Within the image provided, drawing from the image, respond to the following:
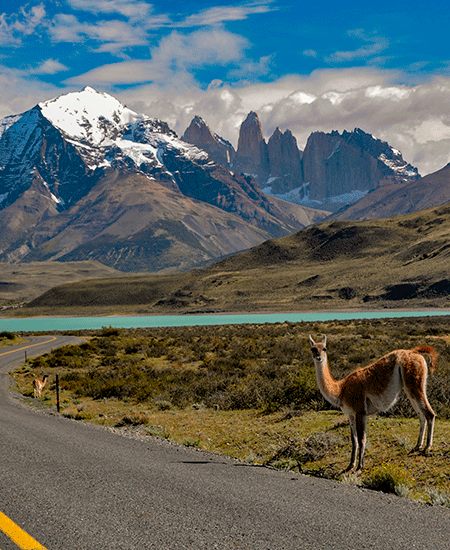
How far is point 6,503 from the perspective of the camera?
692 centimetres

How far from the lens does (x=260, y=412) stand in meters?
14.9

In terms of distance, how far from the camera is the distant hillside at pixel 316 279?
112 meters

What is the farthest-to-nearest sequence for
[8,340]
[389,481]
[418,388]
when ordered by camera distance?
[8,340]
[418,388]
[389,481]

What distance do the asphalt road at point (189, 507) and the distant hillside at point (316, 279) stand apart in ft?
319

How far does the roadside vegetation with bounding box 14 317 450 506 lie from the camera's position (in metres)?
8.69

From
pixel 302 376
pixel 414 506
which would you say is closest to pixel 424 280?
pixel 302 376

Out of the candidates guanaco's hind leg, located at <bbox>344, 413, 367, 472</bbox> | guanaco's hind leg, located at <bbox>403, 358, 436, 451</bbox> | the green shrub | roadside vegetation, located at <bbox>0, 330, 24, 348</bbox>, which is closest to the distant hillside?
roadside vegetation, located at <bbox>0, 330, 24, 348</bbox>

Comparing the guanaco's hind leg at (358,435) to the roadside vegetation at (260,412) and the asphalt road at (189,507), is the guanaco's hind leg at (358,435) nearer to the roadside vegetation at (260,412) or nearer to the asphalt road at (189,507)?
the roadside vegetation at (260,412)

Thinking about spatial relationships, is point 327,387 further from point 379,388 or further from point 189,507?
point 189,507

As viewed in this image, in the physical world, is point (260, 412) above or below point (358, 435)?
below

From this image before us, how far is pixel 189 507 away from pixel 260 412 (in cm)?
856

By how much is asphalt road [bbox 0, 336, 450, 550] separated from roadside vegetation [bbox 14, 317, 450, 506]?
1.07m

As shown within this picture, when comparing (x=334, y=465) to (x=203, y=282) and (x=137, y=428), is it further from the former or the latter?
(x=203, y=282)

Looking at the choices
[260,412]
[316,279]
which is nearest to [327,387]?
[260,412]
